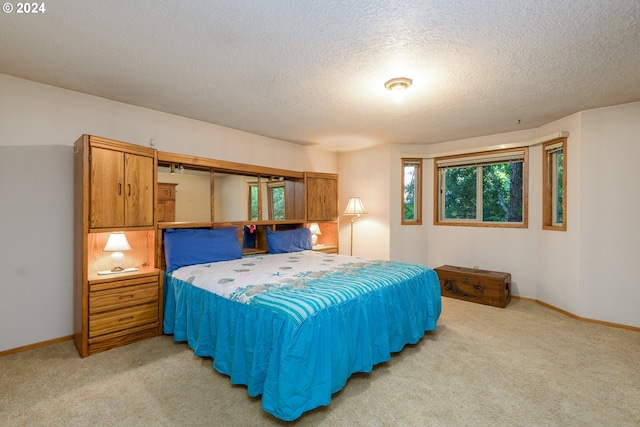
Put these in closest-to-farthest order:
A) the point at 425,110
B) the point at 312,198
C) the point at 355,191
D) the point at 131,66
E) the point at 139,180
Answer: the point at 131,66 < the point at 139,180 < the point at 425,110 < the point at 312,198 < the point at 355,191

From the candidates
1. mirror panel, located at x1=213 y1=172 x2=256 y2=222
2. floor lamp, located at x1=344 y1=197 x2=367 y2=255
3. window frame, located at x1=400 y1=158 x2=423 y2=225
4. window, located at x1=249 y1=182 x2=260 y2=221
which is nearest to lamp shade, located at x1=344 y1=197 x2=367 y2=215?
floor lamp, located at x1=344 y1=197 x2=367 y2=255

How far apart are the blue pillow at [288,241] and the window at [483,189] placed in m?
2.26

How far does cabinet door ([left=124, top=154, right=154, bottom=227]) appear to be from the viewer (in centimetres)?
285

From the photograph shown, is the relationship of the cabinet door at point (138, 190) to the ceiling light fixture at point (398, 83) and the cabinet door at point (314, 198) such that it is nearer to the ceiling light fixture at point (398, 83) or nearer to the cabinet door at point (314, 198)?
the cabinet door at point (314, 198)

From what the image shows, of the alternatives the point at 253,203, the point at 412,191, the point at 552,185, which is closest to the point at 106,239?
the point at 253,203

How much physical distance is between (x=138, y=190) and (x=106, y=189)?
27 centimetres

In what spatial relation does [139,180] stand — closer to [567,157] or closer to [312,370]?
[312,370]

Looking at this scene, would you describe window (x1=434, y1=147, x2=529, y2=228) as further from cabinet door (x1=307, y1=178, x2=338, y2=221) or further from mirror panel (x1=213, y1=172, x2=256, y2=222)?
mirror panel (x1=213, y1=172, x2=256, y2=222)

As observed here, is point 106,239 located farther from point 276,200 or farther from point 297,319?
point 297,319

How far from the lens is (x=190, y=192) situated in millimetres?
3627

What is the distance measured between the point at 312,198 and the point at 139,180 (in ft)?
8.14

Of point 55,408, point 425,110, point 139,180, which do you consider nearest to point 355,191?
point 425,110

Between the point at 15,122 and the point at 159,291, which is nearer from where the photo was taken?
the point at 15,122

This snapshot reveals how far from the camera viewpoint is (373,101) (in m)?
3.13
